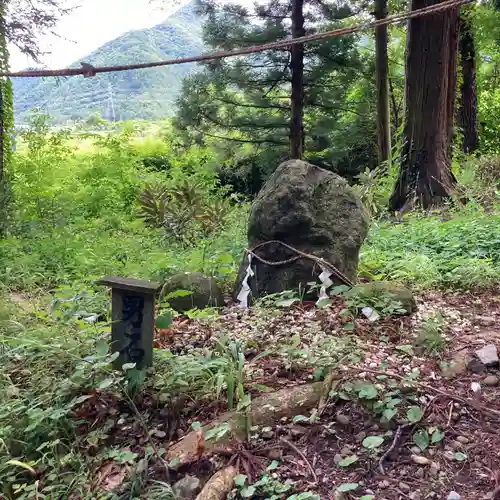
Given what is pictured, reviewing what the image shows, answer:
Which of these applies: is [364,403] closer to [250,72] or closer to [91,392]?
[91,392]

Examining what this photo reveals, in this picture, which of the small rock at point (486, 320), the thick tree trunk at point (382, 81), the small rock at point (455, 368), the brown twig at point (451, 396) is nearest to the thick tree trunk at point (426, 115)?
the thick tree trunk at point (382, 81)

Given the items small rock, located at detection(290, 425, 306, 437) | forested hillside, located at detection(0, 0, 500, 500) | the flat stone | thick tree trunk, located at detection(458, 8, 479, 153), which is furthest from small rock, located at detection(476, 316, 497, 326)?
thick tree trunk, located at detection(458, 8, 479, 153)

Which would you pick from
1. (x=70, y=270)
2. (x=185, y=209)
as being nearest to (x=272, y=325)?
(x=70, y=270)

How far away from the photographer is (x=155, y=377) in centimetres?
212

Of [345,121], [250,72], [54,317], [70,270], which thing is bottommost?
[70,270]

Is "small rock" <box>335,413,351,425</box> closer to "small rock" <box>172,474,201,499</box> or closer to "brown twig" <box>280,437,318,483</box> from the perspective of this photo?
"brown twig" <box>280,437,318,483</box>

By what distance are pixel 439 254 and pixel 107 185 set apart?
25.9ft

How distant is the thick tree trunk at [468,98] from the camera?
12914 millimetres

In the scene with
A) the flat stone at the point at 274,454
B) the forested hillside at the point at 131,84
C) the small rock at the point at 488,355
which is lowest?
the flat stone at the point at 274,454

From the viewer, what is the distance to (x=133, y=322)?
2.11 m

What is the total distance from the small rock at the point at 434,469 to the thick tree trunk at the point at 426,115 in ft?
16.8

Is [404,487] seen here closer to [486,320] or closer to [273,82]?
[486,320]

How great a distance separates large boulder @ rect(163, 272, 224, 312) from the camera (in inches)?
130

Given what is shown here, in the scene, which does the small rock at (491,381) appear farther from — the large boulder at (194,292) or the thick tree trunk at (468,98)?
the thick tree trunk at (468,98)
